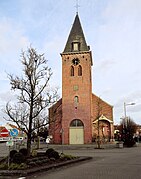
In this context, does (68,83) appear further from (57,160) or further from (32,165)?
(32,165)

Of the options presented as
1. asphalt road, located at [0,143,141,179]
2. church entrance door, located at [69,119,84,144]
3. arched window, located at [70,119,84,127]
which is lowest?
asphalt road, located at [0,143,141,179]

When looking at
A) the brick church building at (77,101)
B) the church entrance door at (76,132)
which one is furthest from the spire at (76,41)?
the church entrance door at (76,132)

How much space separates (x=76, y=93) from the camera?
167 ft

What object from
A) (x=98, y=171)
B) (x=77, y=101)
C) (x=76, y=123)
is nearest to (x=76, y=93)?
(x=77, y=101)

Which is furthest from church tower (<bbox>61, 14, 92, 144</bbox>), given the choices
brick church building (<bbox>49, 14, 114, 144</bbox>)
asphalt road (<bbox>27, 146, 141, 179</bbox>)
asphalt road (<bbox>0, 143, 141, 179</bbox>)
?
asphalt road (<bbox>27, 146, 141, 179</bbox>)

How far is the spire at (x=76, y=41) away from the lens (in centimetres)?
5225

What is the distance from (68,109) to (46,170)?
36.9 metres

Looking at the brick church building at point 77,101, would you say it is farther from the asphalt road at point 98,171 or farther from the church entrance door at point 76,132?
the asphalt road at point 98,171

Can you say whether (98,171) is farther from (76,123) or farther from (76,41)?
(76,41)

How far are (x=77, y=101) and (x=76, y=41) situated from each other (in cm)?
1195

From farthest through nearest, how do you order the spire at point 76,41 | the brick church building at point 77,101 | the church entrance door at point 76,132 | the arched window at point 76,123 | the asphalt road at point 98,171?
1. the spire at point 76,41
2. the arched window at point 76,123
3. the brick church building at point 77,101
4. the church entrance door at point 76,132
5. the asphalt road at point 98,171

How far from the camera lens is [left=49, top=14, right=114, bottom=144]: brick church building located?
161ft

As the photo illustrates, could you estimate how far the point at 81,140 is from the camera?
4891 centimetres

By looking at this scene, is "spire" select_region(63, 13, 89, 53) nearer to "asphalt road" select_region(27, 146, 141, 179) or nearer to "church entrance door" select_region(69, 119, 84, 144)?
"church entrance door" select_region(69, 119, 84, 144)
